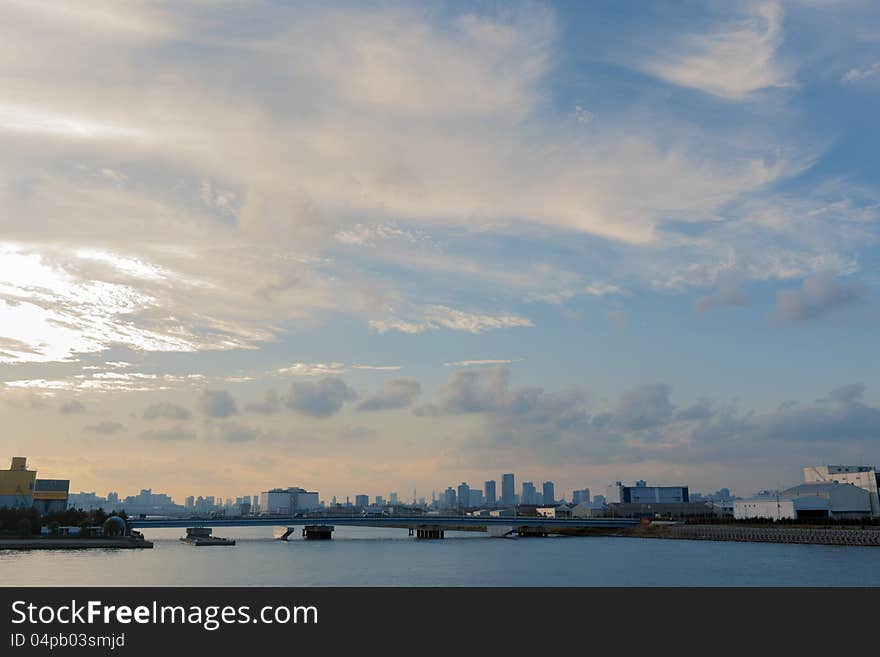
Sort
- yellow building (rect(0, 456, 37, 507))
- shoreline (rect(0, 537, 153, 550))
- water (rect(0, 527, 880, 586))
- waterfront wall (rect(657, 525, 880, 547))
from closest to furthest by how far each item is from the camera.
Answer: water (rect(0, 527, 880, 586))
waterfront wall (rect(657, 525, 880, 547))
shoreline (rect(0, 537, 153, 550))
yellow building (rect(0, 456, 37, 507))

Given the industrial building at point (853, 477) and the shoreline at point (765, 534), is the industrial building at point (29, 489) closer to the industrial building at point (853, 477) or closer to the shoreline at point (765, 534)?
the shoreline at point (765, 534)

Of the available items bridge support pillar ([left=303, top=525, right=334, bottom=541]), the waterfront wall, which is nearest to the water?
the waterfront wall

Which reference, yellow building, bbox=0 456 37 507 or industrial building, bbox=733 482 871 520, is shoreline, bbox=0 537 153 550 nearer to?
yellow building, bbox=0 456 37 507

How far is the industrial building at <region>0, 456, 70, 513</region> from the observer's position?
143 metres

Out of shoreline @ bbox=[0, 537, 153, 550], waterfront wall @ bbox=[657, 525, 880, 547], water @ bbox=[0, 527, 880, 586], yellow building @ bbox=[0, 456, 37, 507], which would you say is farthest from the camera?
yellow building @ bbox=[0, 456, 37, 507]

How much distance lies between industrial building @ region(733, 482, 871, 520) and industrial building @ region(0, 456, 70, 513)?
14827 cm

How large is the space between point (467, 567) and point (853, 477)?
106101 mm

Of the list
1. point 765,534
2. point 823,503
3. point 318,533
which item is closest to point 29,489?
point 318,533

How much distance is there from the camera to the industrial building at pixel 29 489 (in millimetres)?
143125

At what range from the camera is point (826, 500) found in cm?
14662

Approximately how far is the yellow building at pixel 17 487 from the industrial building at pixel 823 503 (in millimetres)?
150791
